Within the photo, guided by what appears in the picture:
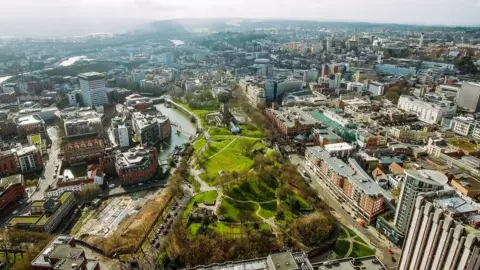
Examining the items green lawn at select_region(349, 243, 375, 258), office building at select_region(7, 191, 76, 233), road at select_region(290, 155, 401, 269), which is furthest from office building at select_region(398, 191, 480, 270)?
office building at select_region(7, 191, 76, 233)

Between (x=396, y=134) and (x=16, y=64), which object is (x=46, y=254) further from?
(x=16, y=64)

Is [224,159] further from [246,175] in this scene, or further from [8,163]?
[8,163]

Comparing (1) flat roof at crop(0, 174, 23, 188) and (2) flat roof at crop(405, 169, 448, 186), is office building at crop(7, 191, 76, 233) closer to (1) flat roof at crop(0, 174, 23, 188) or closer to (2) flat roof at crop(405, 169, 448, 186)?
(1) flat roof at crop(0, 174, 23, 188)

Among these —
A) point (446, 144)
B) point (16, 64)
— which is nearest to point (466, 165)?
point (446, 144)

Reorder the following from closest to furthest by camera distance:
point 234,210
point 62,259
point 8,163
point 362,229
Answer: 1. point 62,259
2. point 362,229
3. point 234,210
4. point 8,163

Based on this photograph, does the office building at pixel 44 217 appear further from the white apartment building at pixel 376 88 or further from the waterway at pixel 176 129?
the white apartment building at pixel 376 88

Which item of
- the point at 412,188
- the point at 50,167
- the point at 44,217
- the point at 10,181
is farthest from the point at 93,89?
the point at 412,188
